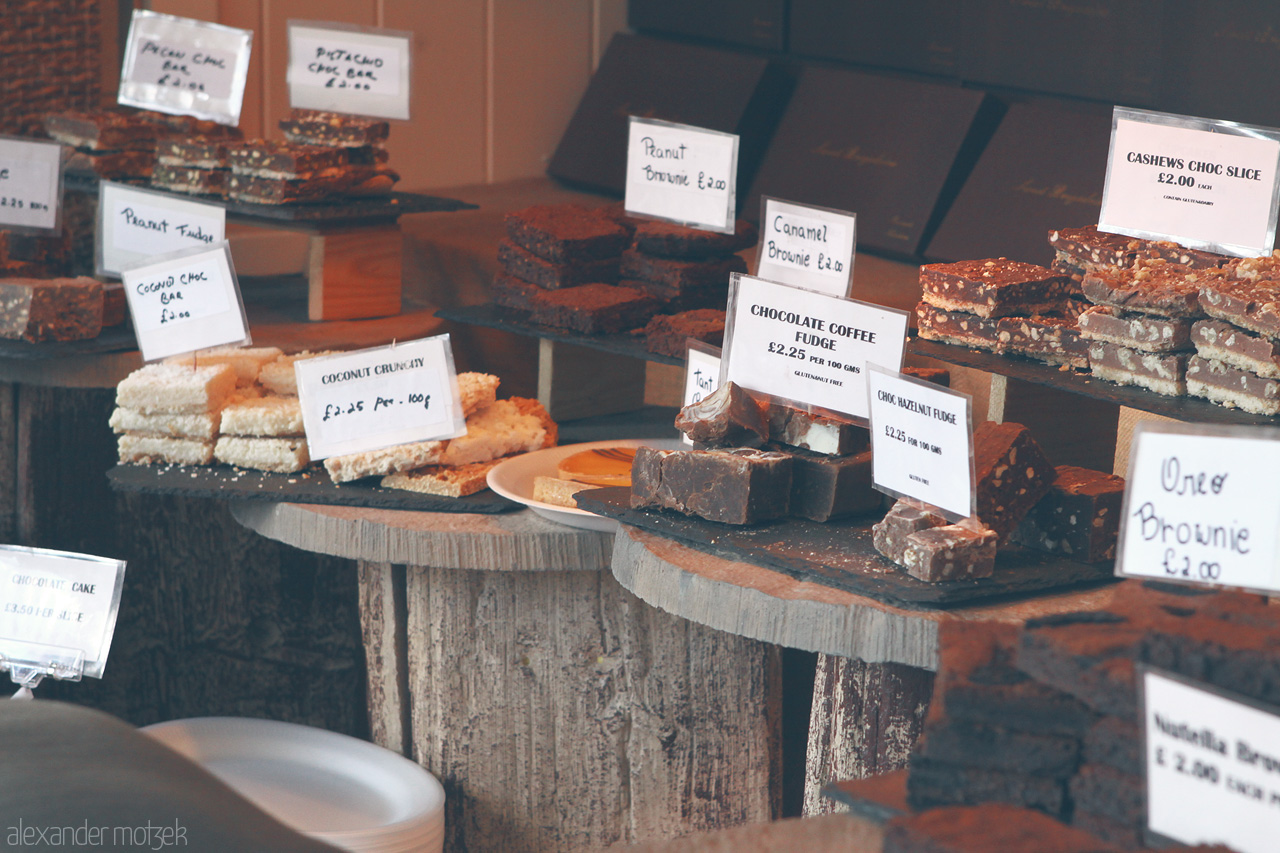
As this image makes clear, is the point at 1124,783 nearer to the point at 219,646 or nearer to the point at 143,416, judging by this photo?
the point at 143,416

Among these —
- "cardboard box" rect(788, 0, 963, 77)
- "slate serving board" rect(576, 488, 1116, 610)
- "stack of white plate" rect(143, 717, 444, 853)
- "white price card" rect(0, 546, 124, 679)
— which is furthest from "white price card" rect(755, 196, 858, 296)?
"cardboard box" rect(788, 0, 963, 77)

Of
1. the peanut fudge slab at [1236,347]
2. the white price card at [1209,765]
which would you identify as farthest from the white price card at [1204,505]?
the peanut fudge slab at [1236,347]

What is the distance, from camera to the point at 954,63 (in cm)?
376

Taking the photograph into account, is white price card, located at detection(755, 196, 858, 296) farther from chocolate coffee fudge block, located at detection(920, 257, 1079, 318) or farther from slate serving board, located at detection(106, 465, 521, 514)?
slate serving board, located at detection(106, 465, 521, 514)

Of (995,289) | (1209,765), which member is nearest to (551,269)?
(995,289)

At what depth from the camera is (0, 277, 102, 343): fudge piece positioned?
284 cm

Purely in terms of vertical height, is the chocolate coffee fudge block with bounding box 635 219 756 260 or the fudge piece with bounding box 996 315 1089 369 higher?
the chocolate coffee fudge block with bounding box 635 219 756 260

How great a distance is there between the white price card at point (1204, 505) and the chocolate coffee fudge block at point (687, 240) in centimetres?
151

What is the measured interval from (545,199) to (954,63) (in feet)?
3.91

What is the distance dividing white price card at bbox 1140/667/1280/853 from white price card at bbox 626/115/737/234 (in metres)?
A: 1.65

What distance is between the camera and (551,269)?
288 centimetres

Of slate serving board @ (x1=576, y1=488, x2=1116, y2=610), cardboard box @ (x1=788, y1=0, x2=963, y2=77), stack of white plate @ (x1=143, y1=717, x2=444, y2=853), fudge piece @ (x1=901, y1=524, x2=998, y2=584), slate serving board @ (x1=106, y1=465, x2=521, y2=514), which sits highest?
cardboard box @ (x1=788, y1=0, x2=963, y2=77)

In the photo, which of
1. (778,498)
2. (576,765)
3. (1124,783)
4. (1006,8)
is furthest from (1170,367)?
(1006,8)

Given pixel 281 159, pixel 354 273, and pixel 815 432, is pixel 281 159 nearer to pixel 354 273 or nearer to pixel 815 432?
pixel 354 273
